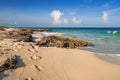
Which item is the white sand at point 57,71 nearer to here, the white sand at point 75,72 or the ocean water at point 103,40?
the white sand at point 75,72

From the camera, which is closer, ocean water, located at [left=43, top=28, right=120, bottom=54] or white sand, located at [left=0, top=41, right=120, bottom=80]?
white sand, located at [left=0, top=41, right=120, bottom=80]

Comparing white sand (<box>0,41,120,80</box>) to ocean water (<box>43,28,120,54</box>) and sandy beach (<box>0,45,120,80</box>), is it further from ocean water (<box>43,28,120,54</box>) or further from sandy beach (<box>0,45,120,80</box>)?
ocean water (<box>43,28,120,54</box>)

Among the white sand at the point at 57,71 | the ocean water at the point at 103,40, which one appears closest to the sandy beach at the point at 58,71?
the white sand at the point at 57,71

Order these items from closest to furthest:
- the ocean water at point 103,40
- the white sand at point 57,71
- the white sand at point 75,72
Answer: the white sand at point 57,71, the white sand at point 75,72, the ocean water at point 103,40

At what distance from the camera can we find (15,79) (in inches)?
197

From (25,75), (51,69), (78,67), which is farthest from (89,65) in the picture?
(25,75)

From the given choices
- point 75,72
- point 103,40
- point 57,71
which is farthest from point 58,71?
point 103,40

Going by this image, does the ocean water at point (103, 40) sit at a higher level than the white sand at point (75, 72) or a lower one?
lower

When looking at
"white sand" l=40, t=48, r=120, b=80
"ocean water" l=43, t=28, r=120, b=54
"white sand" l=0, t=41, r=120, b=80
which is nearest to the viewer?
"white sand" l=0, t=41, r=120, b=80

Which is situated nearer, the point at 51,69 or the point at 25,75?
the point at 25,75

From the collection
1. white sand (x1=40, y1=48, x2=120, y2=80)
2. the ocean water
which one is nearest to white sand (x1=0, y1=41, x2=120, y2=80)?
white sand (x1=40, y1=48, x2=120, y2=80)

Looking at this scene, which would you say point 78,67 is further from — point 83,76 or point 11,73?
point 11,73

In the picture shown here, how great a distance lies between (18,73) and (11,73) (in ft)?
0.74

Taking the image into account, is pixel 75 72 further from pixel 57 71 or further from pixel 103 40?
pixel 103 40
